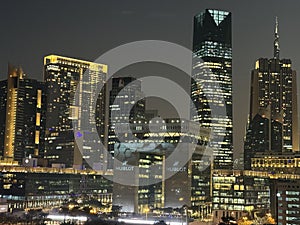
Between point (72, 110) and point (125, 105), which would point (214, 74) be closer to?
point (125, 105)

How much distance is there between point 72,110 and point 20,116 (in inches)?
434

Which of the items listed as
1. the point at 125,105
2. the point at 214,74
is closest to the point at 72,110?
the point at 125,105

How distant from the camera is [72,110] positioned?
84312 mm

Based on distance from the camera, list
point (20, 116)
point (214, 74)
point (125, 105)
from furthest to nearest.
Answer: point (214, 74) → point (125, 105) → point (20, 116)

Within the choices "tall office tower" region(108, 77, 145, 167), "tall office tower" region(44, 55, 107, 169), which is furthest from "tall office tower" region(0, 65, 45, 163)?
"tall office tower" region(108, 77, 145, 167)

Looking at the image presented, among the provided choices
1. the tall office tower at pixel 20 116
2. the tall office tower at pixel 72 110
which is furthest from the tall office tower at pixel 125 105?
the tall office tower at pixel 20 116

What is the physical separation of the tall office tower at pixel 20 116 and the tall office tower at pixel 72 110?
179 centimetres

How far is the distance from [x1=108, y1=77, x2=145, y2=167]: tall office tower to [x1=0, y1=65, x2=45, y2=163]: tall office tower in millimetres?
10431

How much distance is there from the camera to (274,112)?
316 feet

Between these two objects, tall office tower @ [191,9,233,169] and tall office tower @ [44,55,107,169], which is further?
tall office tower @ [191,9,233,169]

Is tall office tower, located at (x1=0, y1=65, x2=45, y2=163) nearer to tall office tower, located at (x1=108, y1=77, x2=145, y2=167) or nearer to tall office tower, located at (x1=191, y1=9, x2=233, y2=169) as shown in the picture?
tall office tower, located at (x1=108, y1=77, x2=145, y2=167)

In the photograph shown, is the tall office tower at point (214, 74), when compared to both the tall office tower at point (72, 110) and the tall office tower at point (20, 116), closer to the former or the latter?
the tall office tower at point (72, 110)

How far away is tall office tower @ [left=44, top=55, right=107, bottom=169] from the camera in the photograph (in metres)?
72.8

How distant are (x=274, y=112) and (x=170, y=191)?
55.2 meters
